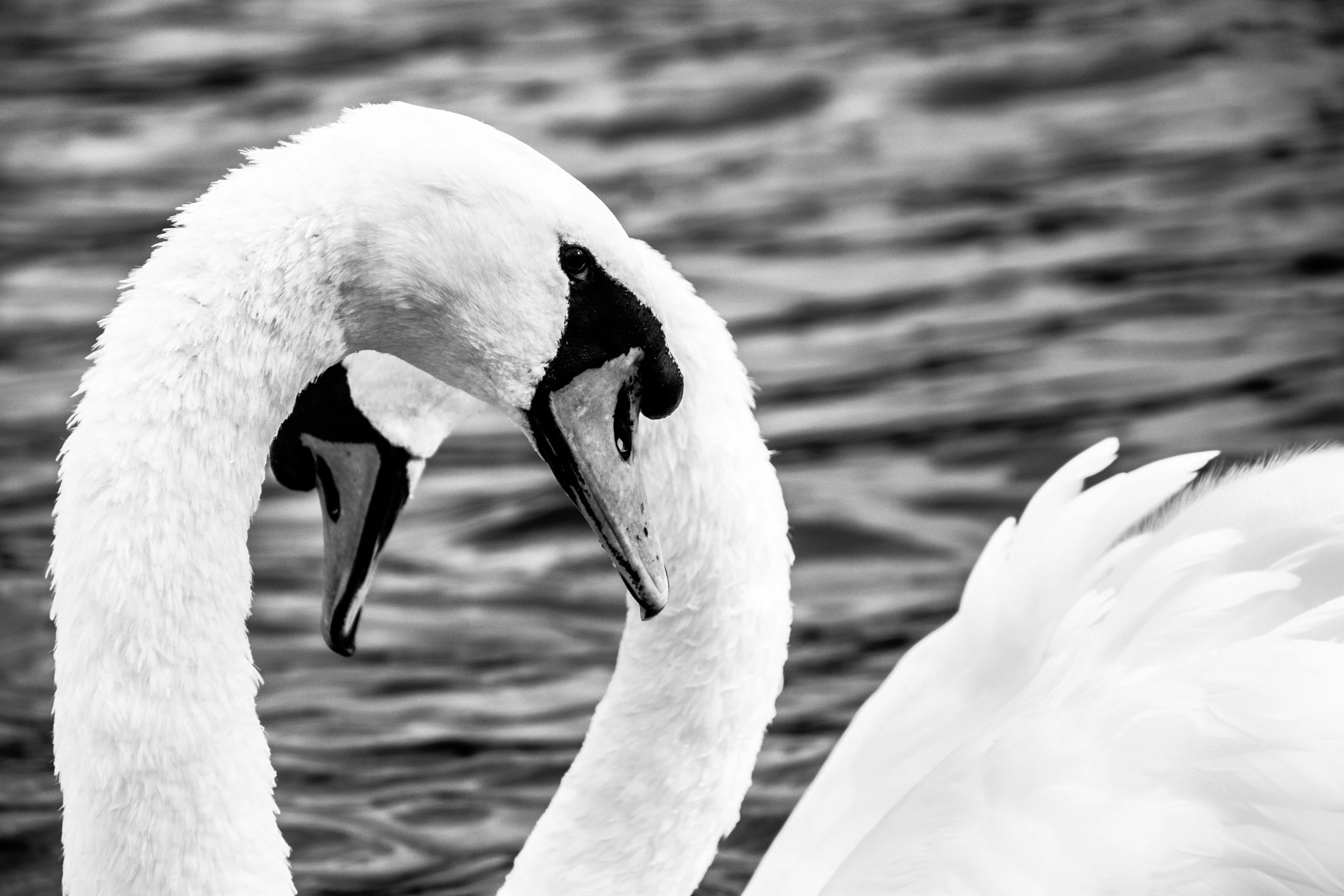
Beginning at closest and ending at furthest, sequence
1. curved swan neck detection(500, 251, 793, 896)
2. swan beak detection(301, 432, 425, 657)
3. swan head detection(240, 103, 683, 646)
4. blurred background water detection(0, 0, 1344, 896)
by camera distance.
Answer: swan head detection(240, 103, 683, 646)
curved swan neck detection(500, 251, 793, 896)
swan beak detection(301, 432, 425, 657)
blurred background water detection(0, 0, 1344, 896)

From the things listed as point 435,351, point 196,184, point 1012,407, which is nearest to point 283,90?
point 196,184

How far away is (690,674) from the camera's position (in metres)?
3.30

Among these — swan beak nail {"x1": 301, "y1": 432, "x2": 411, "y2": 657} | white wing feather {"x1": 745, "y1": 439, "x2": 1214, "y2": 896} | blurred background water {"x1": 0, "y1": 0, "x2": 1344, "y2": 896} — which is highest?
swan beak nail {"x1": 301, "y1": 432, "x2": 411, "y2": 657}

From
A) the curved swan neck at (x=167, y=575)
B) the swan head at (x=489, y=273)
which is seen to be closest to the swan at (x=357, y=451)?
the swan head at (x=489, y=273)

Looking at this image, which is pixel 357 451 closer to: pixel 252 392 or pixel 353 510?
pixel 353 510

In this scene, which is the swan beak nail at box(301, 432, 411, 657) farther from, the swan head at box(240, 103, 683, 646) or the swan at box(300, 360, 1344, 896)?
the swan at box(300, 360, 1344, 896)

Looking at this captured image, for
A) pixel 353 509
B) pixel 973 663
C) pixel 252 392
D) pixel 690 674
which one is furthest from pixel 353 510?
pixel 973 663

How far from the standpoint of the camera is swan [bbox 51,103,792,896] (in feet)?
8.29

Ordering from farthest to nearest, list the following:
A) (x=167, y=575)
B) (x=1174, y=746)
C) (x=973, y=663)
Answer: (x=973, y=663) < (x=1174, y=746) < (x=167, y=575)

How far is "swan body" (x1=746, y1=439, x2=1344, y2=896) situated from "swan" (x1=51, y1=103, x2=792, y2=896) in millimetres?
578

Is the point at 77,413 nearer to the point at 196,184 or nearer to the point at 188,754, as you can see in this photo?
the point at 188,754

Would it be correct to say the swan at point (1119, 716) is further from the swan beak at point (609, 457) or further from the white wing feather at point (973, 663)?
the swan beak at point (609, 457)

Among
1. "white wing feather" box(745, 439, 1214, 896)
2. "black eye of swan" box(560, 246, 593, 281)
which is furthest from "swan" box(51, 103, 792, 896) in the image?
"white wing feather" box(745, 439, 1214, 896)

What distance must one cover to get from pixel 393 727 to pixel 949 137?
14.1 feet
